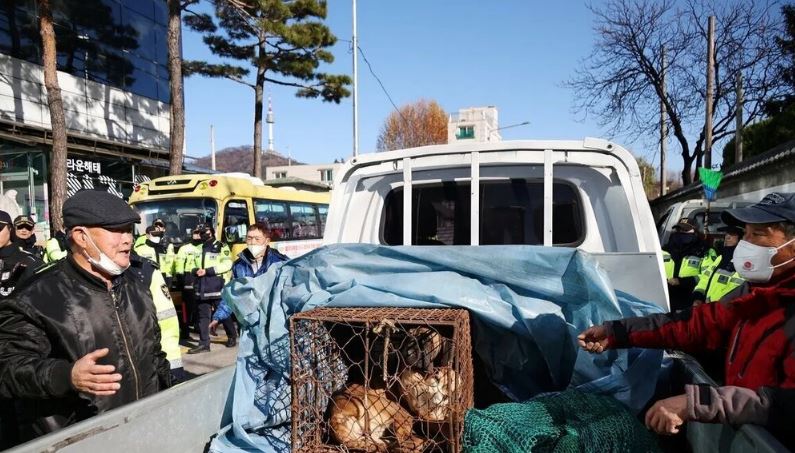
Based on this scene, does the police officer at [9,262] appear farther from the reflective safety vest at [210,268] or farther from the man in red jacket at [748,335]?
the man in red jacket at [748,335]

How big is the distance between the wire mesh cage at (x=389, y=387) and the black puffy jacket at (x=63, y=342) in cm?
75

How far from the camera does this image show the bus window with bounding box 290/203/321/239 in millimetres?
12891

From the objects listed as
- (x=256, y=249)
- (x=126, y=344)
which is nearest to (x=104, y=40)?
(x=256, y=249)

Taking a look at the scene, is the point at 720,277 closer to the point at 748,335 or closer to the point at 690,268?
the point at 690,268

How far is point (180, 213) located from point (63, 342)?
837 cm

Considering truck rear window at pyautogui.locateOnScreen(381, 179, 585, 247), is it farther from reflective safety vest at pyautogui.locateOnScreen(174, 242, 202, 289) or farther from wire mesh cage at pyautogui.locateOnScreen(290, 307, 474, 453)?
reflective safety vest at pyautogui.locateOnScreen(174, 242, 202, 289)

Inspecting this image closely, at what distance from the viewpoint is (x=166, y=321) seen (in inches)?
110

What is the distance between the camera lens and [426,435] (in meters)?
2.25

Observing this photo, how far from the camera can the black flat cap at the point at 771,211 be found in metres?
2.12

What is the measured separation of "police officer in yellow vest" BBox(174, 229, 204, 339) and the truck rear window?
574cm

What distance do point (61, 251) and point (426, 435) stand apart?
24.8ft

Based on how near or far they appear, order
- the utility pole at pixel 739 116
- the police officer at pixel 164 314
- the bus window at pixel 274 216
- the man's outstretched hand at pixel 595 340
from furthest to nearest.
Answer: the utility pole at pixel 739 116
the bus window at pixel 274 216
the police officer at pixel 164 314
the man's outstretched hand at pixel 595 340

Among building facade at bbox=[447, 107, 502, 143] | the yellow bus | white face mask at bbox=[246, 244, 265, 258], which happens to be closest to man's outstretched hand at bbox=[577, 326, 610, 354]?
white face mask at bbox=[246, 244, 265, 258]

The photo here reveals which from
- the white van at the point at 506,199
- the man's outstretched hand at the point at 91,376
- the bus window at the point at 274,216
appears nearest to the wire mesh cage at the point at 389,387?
the man's outstretched hand at the point at 91,376
